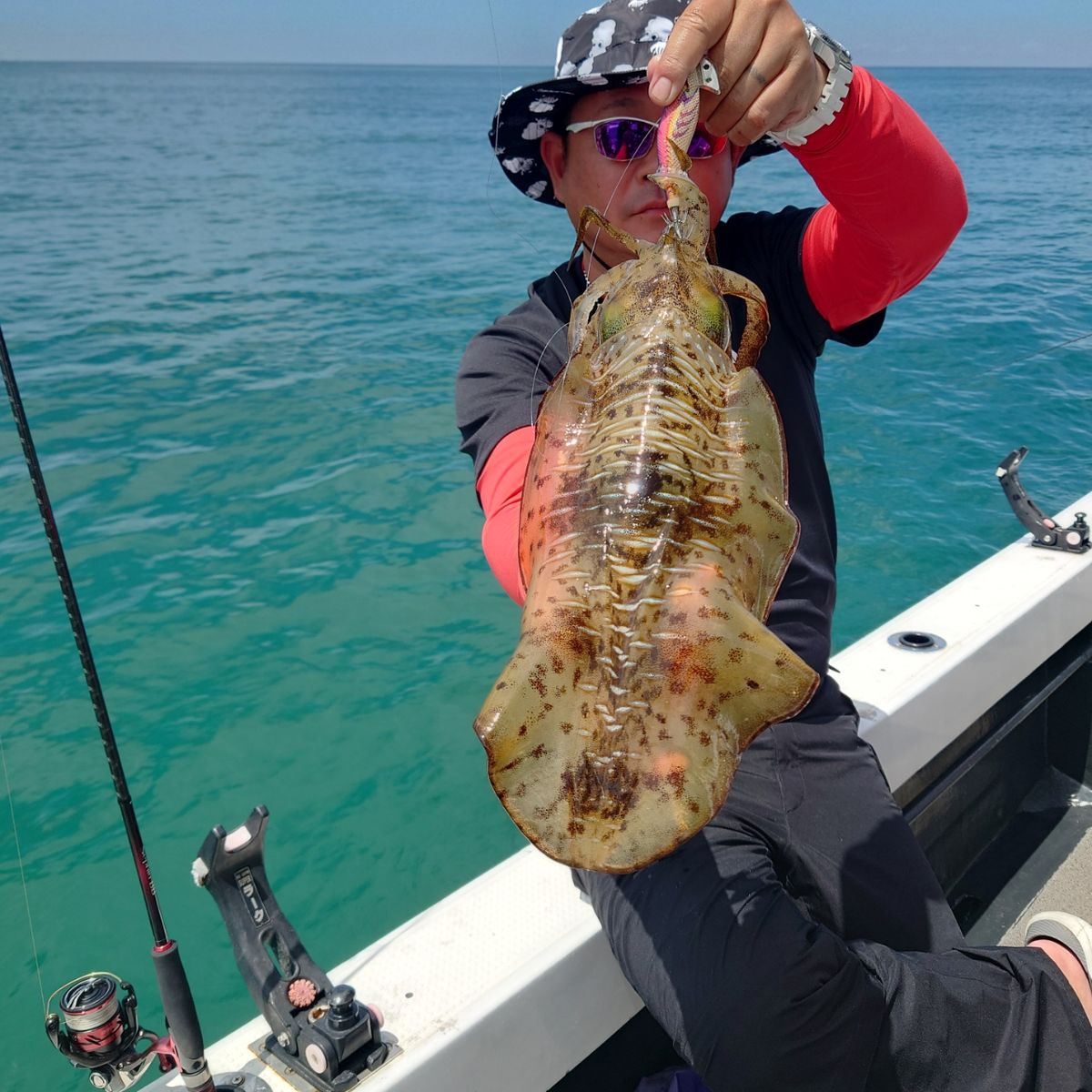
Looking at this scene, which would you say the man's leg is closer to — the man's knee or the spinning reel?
the man's knee

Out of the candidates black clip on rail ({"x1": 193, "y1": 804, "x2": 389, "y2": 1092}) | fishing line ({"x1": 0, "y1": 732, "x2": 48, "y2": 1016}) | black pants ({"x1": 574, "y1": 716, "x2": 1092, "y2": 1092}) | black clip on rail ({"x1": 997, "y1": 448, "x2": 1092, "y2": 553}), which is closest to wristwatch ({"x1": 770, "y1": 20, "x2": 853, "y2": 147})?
black pants ({"x1": 574, "y1": 716, "x2": 1092, "y2": 1092})

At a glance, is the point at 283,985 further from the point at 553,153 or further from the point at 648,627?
the point at 553,153

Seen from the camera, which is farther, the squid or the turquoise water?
the turquoise water

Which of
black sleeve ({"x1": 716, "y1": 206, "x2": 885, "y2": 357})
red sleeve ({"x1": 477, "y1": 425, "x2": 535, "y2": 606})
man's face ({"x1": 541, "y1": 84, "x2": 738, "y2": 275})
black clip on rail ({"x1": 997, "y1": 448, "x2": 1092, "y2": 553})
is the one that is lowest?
black clip on rail ({"x1": 997, "y1": 448, "x2": 1092, "y2": 553})

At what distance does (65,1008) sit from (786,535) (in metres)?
2.00

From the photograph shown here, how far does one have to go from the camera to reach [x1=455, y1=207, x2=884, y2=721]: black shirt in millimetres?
2598

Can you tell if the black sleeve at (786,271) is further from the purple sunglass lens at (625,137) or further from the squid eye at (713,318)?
the squid eye at (713,318)

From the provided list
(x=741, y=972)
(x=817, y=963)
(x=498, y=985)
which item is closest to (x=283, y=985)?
(x=498, y=985)

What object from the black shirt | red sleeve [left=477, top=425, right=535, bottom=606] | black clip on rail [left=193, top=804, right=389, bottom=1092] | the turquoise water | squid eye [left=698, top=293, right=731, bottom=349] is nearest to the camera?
squid eye [left=698, top=293, right=731, bottom=349]

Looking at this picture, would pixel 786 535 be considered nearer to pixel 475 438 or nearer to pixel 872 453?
pixel 475 438

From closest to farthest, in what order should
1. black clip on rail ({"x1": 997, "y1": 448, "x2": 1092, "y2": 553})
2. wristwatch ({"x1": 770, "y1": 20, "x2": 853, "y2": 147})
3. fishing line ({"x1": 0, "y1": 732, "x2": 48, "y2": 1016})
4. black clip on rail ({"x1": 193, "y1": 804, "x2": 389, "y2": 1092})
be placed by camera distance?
wristwatch ({"x1": 770, "y1": 20, "x2": 853, "y2": 147}), black clip on rail ({"x1": 193, "y1": 804, "x2": 389, "y2": 1092}), black clip on rail ({"x1": 997, "y1": 448, "x2": 1092, "y2": 553}), fishing line ({"x1": 0, "y1": 732, "x2": 48, "y2": 1016})

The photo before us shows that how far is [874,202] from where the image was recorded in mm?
2238

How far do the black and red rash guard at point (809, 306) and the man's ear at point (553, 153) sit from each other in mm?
278

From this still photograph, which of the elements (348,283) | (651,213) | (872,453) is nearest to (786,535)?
(651,213)
